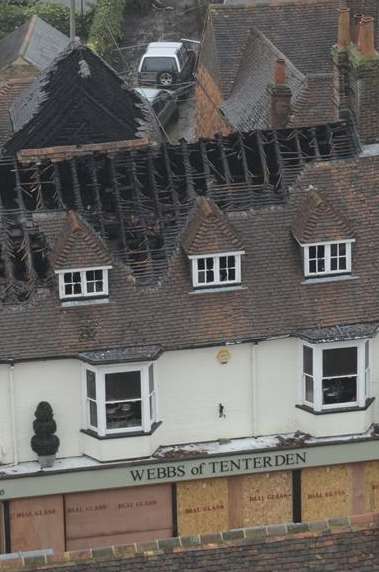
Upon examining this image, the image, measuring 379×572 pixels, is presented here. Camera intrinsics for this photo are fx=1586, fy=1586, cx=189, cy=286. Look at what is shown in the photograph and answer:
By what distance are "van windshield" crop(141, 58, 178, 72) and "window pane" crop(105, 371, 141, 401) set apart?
3351cm

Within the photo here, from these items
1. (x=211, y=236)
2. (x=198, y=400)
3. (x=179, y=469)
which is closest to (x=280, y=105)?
(x=211, y=236)

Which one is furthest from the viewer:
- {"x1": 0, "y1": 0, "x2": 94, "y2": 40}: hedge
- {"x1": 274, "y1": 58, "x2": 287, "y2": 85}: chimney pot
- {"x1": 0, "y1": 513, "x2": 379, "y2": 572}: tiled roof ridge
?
{"x1": 0, "y1": 0, "x2": 94, "y2": 40}: hedge

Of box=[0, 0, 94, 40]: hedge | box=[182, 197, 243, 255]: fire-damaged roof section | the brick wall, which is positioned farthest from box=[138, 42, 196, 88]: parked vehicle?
box=[182, 197, 243, 255]: fire-damaged roof section

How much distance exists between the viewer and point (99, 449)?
113 feet

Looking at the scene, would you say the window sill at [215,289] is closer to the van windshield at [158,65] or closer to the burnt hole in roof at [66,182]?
the burnt hole in roof at [66,182]

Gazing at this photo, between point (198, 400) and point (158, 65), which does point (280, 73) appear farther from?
point (158, 65)

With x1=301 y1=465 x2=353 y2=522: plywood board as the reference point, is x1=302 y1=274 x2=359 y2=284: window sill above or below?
above

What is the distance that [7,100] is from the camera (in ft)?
155

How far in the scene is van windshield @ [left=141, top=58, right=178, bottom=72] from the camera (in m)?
66.0

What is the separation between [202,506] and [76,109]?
12347 mm

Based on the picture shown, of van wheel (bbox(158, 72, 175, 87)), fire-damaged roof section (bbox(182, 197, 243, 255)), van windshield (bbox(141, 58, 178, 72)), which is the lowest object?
fire-damaged roof section (bbox(182, 197, 243, 255))

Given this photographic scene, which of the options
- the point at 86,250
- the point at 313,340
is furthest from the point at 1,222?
the point at 313,340

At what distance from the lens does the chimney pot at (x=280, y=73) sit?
42125 mm

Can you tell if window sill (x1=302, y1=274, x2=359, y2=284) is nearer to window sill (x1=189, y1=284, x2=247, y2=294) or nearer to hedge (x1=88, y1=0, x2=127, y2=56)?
window sill (x1=189, y1=284, x2=247, y2=294)
